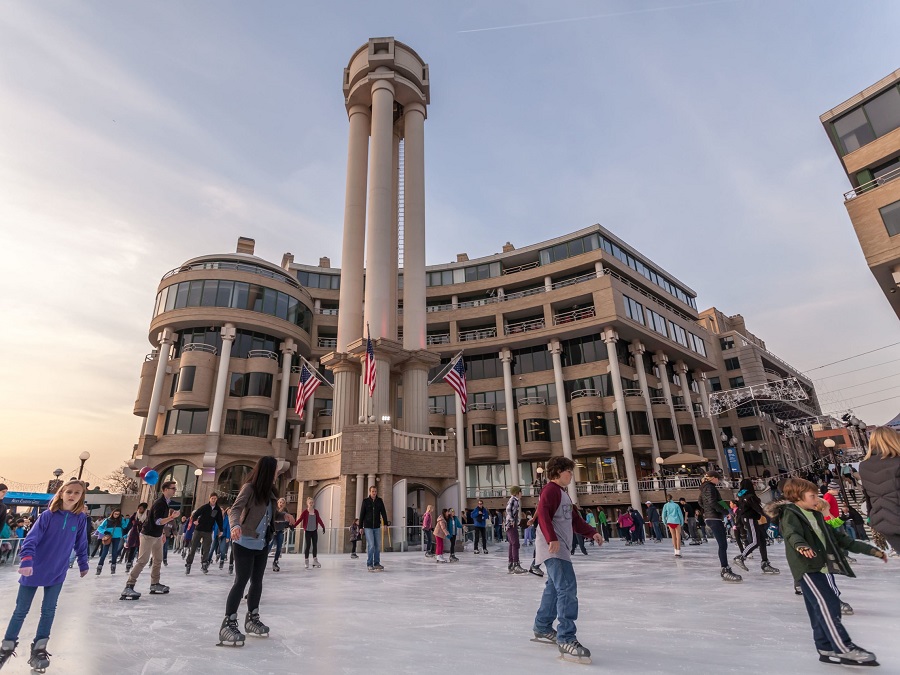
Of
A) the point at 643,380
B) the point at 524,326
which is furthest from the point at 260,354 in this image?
the point at 643,380

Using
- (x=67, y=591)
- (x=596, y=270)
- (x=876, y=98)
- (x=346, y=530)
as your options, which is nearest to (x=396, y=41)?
(x=596, y=270)

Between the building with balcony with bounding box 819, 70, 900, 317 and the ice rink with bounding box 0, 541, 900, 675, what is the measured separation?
797 inches

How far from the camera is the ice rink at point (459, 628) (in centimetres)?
397

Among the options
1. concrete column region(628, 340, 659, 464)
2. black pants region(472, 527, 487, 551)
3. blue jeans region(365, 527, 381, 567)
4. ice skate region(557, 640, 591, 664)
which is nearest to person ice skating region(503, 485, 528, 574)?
blue jeans region(365, 527, 381, 567)

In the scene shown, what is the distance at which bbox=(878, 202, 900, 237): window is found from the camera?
2298cm

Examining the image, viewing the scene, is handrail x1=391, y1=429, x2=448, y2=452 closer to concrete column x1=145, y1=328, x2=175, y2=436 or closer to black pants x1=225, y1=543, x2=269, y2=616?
black pants x1=225, y1=543, x2=269, y2=616

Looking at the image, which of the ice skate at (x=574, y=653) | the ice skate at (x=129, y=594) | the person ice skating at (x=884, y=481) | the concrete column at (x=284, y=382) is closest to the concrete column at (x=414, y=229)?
the concrete column at (x=284, y=382)

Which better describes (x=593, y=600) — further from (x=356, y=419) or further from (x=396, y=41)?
(x=396, y=41)

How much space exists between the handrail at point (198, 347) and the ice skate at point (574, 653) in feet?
129

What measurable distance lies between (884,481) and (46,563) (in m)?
7.96

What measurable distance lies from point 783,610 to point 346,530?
57.2 feet

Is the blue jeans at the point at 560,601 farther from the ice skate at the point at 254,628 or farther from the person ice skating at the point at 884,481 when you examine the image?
the person ice skating at the point at 884,481

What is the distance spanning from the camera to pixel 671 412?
130 feet

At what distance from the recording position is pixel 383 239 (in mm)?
27469
